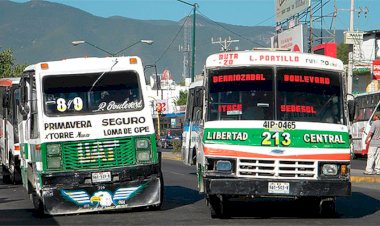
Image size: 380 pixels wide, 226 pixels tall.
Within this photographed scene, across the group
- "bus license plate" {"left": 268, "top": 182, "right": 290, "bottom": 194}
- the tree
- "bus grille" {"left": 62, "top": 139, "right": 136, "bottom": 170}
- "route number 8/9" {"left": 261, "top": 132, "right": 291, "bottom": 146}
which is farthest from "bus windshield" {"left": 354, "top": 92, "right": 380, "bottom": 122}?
the tree

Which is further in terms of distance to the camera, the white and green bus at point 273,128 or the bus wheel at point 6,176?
the bus wheel at point 6,176

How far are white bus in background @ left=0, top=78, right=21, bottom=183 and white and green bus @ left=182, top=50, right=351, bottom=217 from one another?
9.66m

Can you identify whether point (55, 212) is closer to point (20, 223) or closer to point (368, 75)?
point (20, 223)

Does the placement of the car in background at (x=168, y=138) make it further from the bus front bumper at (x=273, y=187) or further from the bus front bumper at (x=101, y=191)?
the bus front bumper at (x=273, y=187)

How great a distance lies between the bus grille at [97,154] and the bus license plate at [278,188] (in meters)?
3.12

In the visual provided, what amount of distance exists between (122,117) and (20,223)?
277cm

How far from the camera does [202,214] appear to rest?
15008 mm

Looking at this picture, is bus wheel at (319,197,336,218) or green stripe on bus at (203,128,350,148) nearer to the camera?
green stripe on bus at (203,128,350,148)

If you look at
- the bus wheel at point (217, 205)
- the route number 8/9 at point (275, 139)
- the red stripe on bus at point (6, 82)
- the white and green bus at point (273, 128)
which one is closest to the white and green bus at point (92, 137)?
the white and green bus at point (273, 128)

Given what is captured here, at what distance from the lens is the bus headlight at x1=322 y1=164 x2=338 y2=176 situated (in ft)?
43.7

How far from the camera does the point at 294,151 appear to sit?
13.3 meters

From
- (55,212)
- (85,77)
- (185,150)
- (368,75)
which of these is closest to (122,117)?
(85,77)

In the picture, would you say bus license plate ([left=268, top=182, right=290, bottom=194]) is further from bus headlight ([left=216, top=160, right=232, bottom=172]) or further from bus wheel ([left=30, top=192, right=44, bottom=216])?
bus wheel ([left=30, top=192, right=44, bottom=216])

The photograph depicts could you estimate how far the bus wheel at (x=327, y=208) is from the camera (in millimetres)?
14167
